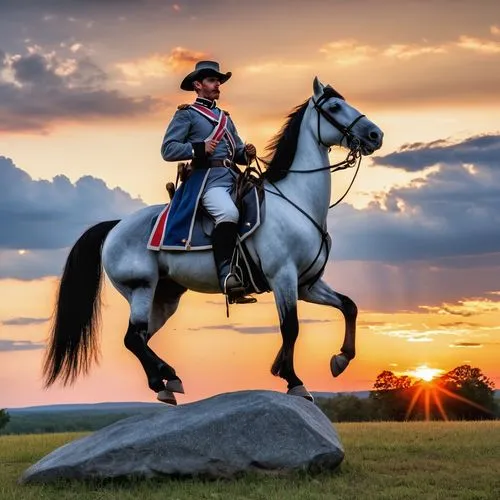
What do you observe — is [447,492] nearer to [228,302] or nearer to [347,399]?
[228,302]

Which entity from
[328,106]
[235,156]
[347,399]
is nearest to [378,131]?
[328,106]

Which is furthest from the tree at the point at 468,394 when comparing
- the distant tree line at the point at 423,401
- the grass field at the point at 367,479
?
the grass field at the point at 367,479

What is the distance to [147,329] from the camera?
10.9 meters

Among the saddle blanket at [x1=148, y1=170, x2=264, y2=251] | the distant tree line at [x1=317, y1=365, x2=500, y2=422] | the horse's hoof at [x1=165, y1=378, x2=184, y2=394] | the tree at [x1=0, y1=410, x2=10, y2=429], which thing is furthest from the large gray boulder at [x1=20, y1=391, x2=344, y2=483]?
the tree at [x1=0, y1=410, x2=10, y2=429]

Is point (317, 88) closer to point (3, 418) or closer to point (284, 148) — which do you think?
point (284, 148)

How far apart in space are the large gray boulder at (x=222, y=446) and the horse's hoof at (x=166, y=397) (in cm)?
68

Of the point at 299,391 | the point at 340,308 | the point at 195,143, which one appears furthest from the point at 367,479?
the point at 195,143

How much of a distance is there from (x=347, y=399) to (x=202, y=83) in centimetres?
1458

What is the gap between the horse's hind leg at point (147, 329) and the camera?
10703 millimetres

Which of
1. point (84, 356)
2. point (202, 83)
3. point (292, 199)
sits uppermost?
point (202, 83)

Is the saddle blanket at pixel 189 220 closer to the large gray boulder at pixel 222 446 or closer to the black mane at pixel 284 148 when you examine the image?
the black mane at pixel 284 148

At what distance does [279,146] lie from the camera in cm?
1091

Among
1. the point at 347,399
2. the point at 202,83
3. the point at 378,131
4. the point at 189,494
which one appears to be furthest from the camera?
the point at 347,399

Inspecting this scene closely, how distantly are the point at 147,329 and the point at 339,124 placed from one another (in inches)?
129
